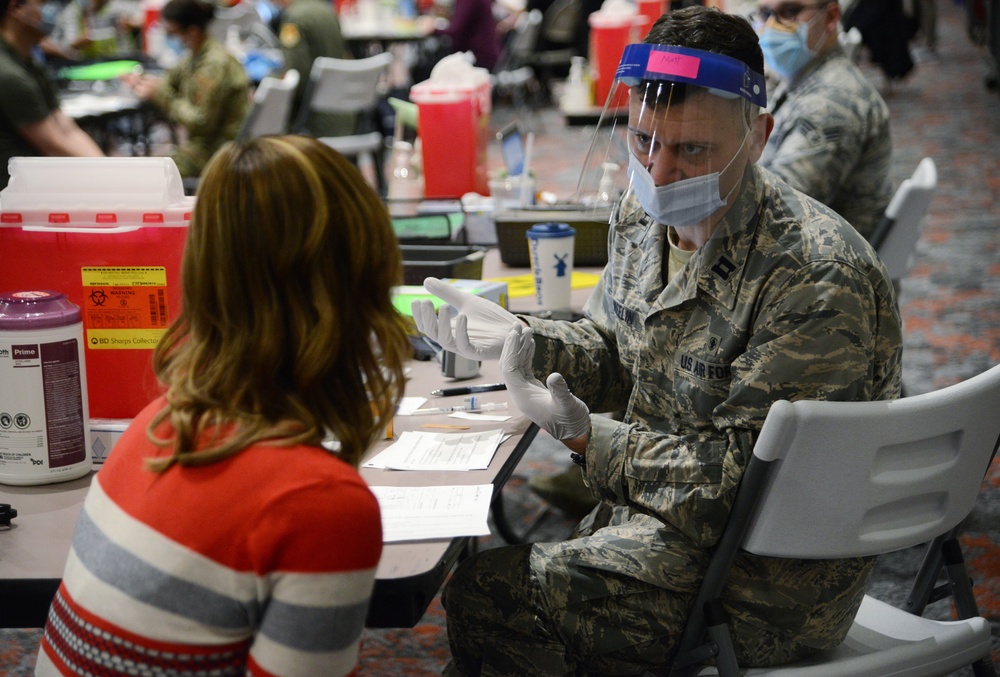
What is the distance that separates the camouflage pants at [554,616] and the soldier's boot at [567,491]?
4.53ft

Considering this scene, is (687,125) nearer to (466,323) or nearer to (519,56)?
(466,323)

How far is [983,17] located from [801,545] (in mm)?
11490

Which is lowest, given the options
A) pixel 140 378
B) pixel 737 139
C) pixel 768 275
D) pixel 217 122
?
pixel 217 122

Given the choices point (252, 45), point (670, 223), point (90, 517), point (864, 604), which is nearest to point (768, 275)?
point (670, 223)

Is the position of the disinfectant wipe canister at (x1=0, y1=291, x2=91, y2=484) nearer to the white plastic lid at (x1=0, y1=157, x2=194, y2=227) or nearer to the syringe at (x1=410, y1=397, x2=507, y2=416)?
the white plastic lid at (x1=0, y1=157, x2=194, y2=227)

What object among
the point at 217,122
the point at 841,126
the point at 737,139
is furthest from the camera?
the point at 217,122

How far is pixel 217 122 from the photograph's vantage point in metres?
5.69

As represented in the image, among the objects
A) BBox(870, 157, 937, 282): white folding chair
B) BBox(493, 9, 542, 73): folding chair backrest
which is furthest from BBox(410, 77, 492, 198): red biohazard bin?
BBox(493, 9, 542, 73): folding chair backrest

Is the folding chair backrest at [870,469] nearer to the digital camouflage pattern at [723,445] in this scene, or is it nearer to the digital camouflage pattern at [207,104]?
the digital camouflage pattern at [723,445]

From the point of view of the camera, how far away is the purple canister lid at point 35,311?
144 centimetres

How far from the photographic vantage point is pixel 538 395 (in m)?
1.67

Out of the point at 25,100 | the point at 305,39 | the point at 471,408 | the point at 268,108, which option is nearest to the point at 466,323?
the point at 471,408

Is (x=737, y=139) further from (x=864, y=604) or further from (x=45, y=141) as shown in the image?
(x=45, y=141)

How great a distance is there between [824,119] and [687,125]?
149cm
